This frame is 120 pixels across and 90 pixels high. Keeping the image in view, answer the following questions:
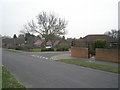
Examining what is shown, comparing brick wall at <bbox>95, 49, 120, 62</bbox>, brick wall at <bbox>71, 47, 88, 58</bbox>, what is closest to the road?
brick wall at <bbox>95, 49, 120, 62</bbox>

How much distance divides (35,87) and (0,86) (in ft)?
4.76

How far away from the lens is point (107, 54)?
615 inches

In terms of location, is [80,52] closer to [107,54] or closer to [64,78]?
[107,54]

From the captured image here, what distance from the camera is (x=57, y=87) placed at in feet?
19.4

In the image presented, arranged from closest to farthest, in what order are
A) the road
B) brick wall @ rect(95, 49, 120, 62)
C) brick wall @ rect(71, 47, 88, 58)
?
the road
brick wall @ rect(95, 49, 120, 62)
brick wall @ rect(71, 47, 88, 58)

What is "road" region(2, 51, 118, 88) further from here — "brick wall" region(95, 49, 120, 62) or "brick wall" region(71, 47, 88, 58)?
"brick wall" region(71, 47, 88, 58)

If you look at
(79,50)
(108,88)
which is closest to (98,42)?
(79,50)

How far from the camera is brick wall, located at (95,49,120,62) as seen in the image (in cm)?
1467

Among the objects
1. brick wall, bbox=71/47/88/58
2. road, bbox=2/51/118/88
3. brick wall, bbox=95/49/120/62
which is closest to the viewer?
road, bbox=2/51/118/88

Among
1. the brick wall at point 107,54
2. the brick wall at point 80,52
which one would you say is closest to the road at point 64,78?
the brick wall at point 107,54

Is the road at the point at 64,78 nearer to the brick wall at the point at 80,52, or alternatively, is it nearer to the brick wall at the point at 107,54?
the brick wall at the point at 107,54

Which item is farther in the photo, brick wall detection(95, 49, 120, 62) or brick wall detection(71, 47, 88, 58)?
brick wall detection(71, 47, 88, 58)

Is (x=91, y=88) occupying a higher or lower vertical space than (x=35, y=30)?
lower

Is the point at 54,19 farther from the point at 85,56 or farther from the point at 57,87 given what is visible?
the point at 57,87
